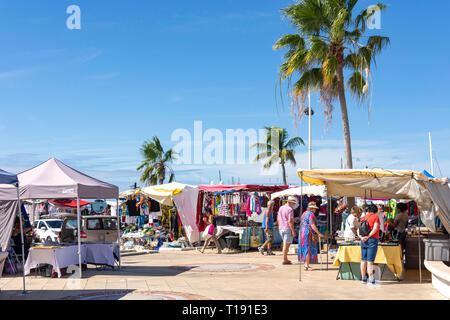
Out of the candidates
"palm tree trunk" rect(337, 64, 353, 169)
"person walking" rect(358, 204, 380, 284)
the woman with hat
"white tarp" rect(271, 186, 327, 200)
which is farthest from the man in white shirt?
"white tarp" rect(271, 186, 327, 200)

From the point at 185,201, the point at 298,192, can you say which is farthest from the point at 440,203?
the point at 185,201

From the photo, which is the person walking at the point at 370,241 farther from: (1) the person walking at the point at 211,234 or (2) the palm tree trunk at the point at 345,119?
(1) the person walking at the point at 211,234

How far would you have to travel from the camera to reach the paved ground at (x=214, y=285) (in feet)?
31.4

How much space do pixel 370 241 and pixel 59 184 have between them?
7.33m

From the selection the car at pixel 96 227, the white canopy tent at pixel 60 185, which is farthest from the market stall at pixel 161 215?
the white canopy tent at pixel 60 185

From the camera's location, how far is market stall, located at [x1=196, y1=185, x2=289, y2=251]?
20.3 meters

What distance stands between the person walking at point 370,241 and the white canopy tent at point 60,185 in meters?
6.53

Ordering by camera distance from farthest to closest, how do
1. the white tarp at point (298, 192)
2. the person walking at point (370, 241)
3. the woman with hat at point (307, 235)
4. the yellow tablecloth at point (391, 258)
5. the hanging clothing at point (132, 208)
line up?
the hanging clothing at point (132, 208) → the white tarp at point (298, 192) → the woman with hat at point (307, 235) → the yellow tablecloth at point (391, 258) → the person walking at point (370, 241)

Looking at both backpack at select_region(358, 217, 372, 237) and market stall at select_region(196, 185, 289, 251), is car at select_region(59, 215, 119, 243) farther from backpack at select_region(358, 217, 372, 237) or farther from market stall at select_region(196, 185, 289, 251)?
backpack at select_region(358, 217, 372, 237)

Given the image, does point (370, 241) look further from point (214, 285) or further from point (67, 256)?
point (67, 256)
